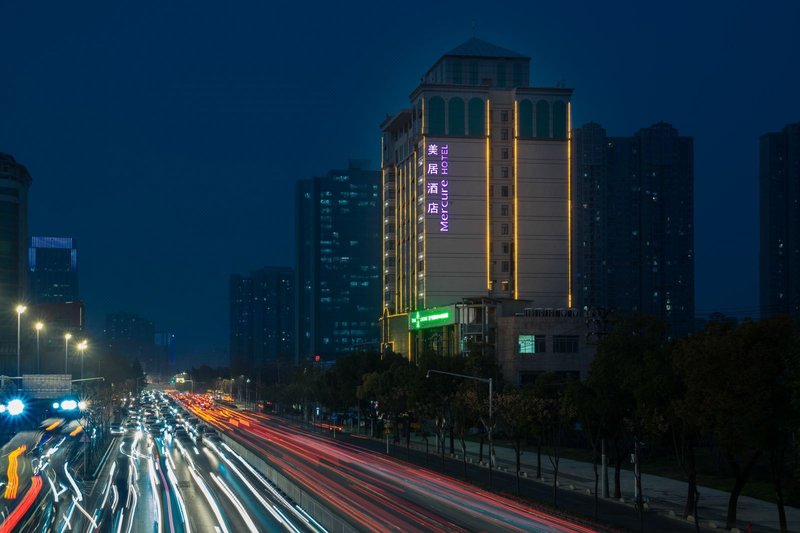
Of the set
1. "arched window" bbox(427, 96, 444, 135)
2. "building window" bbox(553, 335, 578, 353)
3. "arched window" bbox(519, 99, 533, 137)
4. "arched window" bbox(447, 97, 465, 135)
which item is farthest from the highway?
"arched window" bbox(519, 99, 533, 137)

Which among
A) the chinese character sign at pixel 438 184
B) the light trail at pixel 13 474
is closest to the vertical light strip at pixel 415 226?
the chinese character sign at pixel 438 184

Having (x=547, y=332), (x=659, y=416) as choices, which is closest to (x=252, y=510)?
(x=659, y=416)

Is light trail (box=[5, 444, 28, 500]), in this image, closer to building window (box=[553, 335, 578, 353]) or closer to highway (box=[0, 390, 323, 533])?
highway (box=[0, 390, 323, 533])

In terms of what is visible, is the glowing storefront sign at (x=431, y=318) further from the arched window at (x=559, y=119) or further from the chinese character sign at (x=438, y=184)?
the arched window at (x=559, y=119)

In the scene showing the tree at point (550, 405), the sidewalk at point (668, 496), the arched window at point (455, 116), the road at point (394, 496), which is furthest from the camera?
the arched window at point (455, 116)

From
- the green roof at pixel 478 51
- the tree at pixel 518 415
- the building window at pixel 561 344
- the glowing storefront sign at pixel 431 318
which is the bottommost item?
the tree at pixel 518 415

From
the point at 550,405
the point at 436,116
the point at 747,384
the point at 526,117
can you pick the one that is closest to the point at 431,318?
the point at 436,116

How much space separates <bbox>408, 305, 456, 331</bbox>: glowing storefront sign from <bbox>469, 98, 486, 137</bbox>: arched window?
88.2ft

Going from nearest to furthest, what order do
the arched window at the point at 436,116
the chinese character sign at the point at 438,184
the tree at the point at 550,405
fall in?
the tree at the point at 550,405 → the chinese character sign at the point at 438,184 → the arched window at the point at 436,116

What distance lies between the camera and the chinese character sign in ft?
453

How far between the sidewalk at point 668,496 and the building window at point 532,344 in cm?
2606

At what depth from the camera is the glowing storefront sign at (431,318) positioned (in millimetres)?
126312

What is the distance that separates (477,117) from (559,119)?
12.9 meters

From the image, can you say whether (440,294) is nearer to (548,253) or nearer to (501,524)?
(548,253)
